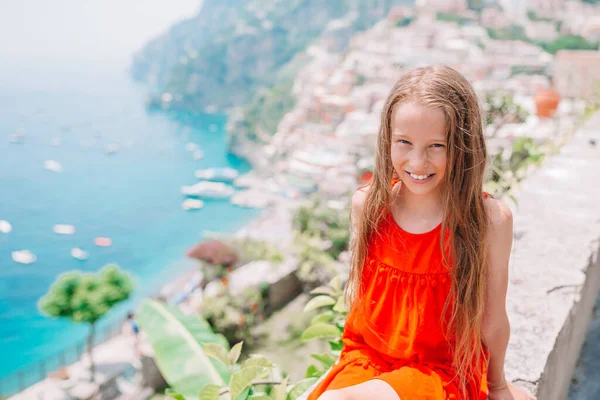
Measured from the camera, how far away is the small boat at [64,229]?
33.5 meters

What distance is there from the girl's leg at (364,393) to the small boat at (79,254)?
32.2 m

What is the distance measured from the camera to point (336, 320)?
1391 millimetres

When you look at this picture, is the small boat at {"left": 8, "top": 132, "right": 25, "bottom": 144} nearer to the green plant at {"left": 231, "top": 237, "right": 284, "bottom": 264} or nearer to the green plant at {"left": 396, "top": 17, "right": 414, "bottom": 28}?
the green plant at {"left": 396, "top": 17, "right": 414, "bottom": 28}

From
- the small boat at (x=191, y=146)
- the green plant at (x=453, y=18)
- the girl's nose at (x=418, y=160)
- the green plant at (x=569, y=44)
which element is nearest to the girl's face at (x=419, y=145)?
the girl's nose at (x=418, y=160)

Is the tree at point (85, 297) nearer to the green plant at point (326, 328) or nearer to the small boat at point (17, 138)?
the green plant at point (326, 328)

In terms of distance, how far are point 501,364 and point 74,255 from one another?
32.8 m

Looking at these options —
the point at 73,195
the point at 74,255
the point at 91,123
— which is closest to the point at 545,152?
the point at 74,255

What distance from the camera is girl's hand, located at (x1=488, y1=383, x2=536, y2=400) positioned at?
1.01 meters

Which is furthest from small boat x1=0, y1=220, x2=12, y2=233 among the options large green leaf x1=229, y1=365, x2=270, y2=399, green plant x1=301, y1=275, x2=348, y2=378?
large green leaf x1=229, y1=365, x2=270, y2=399

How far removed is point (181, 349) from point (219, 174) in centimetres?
4457

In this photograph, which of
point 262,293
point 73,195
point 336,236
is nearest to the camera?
point 262,293

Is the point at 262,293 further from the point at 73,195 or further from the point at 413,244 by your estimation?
the point at 73,195

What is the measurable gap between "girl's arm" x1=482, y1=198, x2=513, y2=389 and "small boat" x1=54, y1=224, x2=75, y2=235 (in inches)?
1419

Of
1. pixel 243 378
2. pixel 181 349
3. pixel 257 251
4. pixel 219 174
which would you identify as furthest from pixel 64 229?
pixel 243 378
